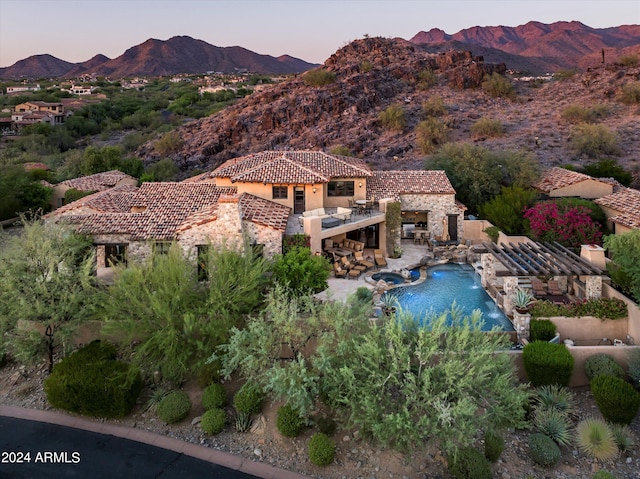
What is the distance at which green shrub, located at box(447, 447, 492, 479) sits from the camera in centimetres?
1174

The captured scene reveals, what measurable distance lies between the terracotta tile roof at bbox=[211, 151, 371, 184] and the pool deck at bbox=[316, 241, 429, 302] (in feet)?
18.6

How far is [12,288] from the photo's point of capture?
16.2 m

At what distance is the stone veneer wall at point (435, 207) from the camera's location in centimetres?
3166

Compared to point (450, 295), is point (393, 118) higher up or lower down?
higher up

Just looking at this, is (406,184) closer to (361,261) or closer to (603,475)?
(361,261)

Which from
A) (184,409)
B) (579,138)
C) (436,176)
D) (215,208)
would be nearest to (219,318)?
(184,409)

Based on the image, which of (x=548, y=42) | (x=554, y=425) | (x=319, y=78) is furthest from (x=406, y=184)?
(x=548, y=42)

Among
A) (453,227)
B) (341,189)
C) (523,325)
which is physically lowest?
(523,325)

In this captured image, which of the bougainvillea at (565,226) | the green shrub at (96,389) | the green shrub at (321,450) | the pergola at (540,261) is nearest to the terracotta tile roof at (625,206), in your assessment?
the bougainvillea at (565,226)

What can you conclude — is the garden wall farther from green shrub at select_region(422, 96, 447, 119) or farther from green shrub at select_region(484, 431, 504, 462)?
green shrub at select_region(422, 96, 447, 119)

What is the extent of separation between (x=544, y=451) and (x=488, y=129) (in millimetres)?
48942

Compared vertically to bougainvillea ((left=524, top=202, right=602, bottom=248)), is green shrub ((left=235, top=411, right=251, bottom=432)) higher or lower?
lower

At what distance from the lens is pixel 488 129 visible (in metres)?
55.7

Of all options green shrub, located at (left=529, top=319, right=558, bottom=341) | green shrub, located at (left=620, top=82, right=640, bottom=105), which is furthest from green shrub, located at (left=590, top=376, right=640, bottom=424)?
green shrub, located at (left=620, top=82, right=640, bottom=105)
